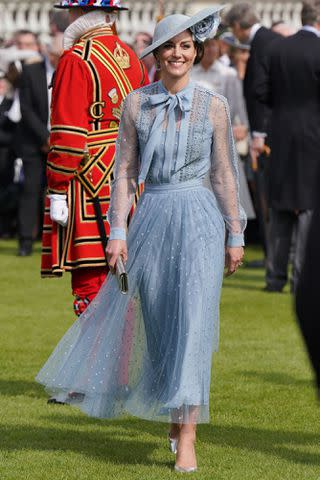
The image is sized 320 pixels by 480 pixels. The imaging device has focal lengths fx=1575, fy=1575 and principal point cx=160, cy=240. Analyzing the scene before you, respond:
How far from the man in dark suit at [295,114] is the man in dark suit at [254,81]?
346 millimetres

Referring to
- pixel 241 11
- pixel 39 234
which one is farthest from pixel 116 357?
pixel 39 234

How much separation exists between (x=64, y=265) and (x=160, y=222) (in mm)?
1433

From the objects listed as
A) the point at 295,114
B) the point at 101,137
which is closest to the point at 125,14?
the point at 295,114

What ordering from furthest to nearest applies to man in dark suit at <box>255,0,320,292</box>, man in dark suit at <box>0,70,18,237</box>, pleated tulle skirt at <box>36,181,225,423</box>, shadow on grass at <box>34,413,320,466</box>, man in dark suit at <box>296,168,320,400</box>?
man in dark suit at <box>0,70,18,237</box> < man in dark suit at <box>255,0,320,292</box> < shadow on grass at <box>34,413,320,466</box> < pleated tulle skirt at <box>36,181,225,423</box> < man in dark suit at <box>296,168,320,400</box>

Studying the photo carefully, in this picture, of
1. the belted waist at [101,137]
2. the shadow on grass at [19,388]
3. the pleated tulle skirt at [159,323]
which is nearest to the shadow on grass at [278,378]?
the shadow on grass at [19,388]

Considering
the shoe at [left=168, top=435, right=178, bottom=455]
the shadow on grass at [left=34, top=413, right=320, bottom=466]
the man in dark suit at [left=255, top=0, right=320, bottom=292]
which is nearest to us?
the shoe at [left=168, top=435, right=178, bottom=455]

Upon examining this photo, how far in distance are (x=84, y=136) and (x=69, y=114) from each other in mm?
139

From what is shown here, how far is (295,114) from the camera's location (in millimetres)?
12375

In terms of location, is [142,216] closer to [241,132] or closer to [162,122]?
[162,122]

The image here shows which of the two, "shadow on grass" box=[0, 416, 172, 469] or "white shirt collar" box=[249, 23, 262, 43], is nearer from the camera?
"shadow on grass" box=[0, 416, 172, 469]

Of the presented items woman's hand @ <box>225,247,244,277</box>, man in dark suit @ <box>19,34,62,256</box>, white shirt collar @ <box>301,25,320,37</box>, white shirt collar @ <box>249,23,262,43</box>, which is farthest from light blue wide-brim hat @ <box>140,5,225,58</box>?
man in dark suit @ <box>19,34,62,256</box>

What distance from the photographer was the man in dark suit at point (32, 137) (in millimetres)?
15930

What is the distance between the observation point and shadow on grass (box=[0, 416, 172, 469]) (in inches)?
A: 273

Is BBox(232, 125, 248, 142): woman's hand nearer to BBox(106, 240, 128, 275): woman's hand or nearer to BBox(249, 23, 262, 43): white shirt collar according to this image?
BBox(249, 23, 262, 43): white shirt collar
